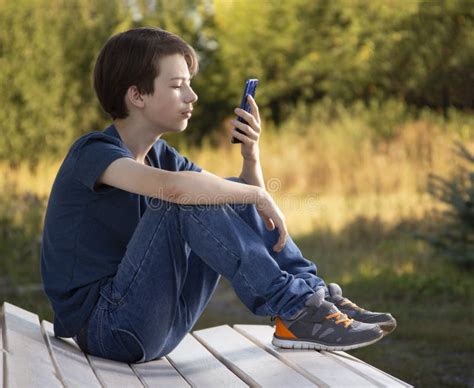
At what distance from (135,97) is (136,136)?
0.14m

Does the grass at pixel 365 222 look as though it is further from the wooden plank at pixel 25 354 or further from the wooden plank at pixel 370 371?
the wooden plank at pixel 25 354

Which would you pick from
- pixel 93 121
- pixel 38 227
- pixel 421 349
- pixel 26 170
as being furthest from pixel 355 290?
pixel 93 121

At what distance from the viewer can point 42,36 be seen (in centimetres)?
1214

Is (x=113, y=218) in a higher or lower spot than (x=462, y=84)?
lower

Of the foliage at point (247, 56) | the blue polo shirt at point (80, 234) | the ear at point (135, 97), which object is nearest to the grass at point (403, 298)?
the blue polo shirt at point (80, 234)

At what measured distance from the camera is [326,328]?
99.6 inches

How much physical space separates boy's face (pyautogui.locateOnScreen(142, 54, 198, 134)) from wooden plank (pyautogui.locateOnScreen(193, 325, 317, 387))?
0.81 metres

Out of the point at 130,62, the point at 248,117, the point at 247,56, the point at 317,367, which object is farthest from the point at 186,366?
the point at 247,56

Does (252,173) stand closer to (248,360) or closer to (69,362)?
(248,360)

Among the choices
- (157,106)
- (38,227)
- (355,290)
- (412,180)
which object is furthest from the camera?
(412,180)

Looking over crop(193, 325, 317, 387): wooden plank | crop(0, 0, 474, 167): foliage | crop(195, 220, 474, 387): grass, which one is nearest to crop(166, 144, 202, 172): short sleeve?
crop(193, 325, 317, 387): wooden plank

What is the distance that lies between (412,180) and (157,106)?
6.65 meters

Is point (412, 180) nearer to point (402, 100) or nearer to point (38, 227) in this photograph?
point (38, 227)

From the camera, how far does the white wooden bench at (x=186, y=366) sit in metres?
2.25
